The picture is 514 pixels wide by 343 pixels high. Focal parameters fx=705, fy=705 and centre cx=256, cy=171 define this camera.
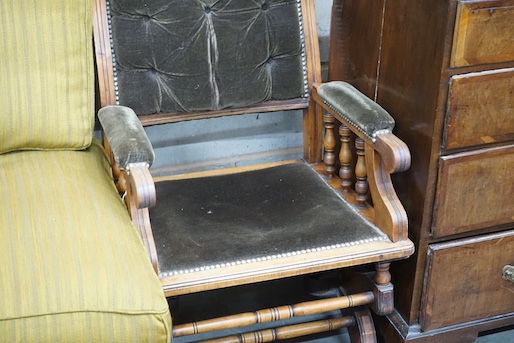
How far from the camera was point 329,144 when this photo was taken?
1827 millimetres

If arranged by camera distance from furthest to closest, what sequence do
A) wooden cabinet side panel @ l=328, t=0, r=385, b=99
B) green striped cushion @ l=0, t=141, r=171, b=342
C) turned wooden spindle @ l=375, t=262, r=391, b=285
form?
wooden cabinet side panel @ l=328, t=0, r=385, b=99 → turned wooden spindle @ l=375, t=262, r=391, b=285 → green striped cushion @ l=0, t=141, r=171, b=342

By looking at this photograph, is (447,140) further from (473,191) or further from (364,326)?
(364,326)

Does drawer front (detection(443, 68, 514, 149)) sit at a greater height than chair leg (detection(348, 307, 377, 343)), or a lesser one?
greater

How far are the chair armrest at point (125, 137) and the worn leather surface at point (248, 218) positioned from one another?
22 cm

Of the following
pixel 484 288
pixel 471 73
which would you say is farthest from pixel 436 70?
pixel 484 288

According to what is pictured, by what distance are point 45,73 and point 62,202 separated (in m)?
0.31

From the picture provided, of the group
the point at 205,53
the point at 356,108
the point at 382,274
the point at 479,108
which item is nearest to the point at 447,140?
the point at 479,108

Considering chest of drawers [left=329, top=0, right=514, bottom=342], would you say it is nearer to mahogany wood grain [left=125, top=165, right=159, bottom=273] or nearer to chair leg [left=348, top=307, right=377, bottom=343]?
chair leg [left=348, top=307, right=377, bottom=343]

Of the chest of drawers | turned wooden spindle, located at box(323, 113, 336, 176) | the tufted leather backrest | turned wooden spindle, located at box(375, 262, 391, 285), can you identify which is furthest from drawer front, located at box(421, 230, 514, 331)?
the tufted leather backrest

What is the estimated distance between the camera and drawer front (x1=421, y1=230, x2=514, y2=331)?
1.62 m

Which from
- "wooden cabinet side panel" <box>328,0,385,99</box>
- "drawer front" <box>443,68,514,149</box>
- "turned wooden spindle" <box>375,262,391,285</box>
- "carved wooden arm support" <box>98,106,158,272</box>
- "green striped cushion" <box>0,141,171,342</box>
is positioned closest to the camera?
"green striped cushion" <box>0,141,171,342</box>

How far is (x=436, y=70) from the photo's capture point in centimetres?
143

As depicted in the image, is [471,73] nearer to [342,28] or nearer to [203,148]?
[342,28]

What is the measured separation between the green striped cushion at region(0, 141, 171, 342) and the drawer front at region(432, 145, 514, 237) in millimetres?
654
